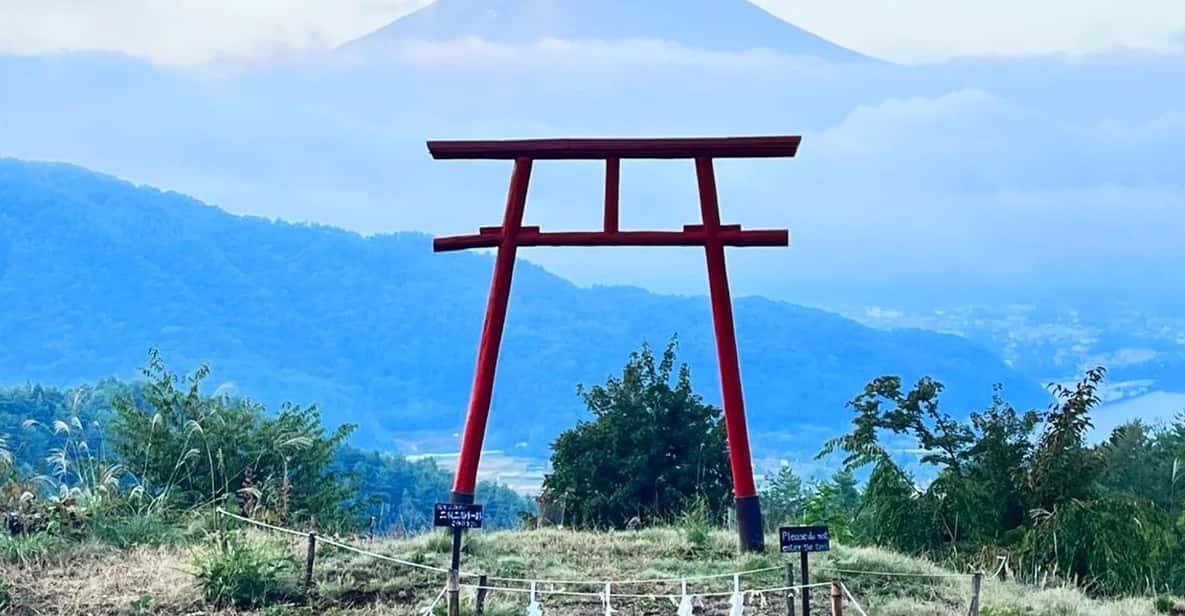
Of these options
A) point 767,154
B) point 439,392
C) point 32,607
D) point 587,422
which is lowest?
point 32,607

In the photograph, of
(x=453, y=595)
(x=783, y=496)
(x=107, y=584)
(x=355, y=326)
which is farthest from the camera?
(x=355, y=326)

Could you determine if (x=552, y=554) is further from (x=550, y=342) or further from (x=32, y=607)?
(x=550, y=342)

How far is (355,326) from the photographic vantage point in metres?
169

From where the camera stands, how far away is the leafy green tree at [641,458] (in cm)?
1452

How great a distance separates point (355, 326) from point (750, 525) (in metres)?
160

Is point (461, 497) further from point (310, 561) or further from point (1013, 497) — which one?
point (1013, 497)

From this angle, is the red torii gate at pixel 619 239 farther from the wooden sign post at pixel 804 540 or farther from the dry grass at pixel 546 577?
the wooden sign post at pixel 804 540

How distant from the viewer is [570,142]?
11.5m

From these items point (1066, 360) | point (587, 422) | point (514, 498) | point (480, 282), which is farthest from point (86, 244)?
point (587, 422)

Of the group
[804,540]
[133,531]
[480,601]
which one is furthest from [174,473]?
[804,540]

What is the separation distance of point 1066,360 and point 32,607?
126221 mm

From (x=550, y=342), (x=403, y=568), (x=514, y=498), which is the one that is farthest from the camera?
(x=550, y=342)

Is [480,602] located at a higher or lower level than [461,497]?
lower

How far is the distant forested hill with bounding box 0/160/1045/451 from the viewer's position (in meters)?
128
